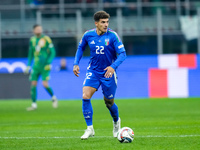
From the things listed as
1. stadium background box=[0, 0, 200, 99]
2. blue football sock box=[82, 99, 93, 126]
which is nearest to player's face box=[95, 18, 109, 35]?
blue football sock box=[82, 99, 93, 126]

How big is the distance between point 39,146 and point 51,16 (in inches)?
832

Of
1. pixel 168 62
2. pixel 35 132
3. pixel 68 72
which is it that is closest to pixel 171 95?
pixel 168 62

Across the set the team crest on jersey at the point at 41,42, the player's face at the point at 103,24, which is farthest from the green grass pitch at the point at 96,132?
the team crest on jersey at the point at 41,42

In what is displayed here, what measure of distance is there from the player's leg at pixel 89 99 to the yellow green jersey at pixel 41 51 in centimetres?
797

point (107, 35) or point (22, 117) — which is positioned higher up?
point (107, 35)

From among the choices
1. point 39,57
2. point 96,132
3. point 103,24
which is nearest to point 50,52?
point 39,57

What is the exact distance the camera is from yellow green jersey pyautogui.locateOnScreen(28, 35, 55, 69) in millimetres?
17016

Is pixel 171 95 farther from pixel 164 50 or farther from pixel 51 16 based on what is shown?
pixel 51 16

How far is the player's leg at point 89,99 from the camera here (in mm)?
8935

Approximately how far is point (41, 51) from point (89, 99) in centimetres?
848

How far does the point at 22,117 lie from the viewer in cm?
1422

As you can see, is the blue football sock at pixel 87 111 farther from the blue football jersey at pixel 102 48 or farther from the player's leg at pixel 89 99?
the blue football jersey at pixel 102 48

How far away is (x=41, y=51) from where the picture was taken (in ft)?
56.6

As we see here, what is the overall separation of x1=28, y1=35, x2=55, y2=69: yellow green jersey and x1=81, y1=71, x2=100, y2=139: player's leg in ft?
26.2
